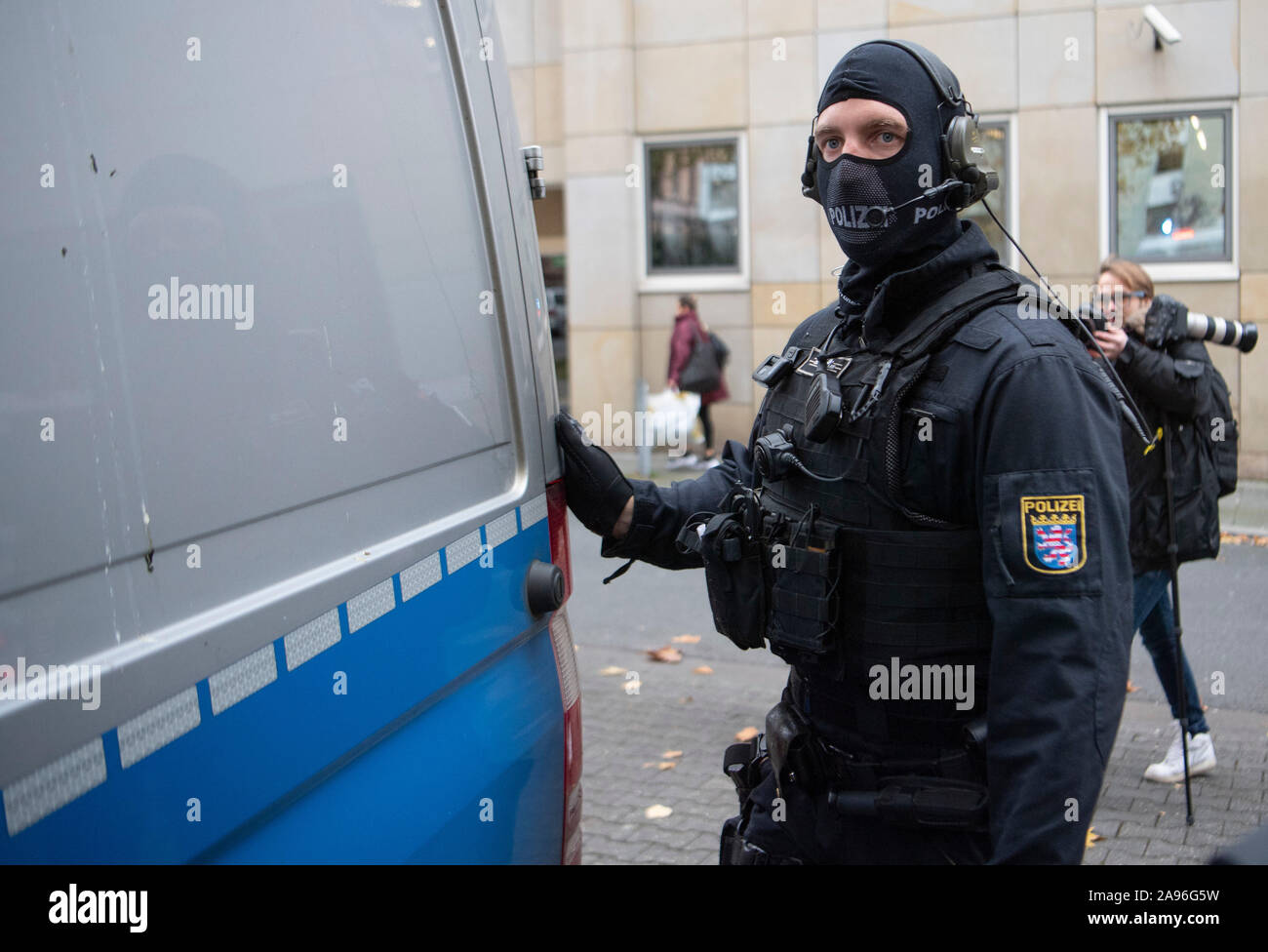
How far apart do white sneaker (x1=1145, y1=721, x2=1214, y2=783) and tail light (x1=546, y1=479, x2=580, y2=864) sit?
3313mm

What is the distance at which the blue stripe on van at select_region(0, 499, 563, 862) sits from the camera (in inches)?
54.5

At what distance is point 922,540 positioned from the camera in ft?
7.18

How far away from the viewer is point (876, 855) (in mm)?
2287

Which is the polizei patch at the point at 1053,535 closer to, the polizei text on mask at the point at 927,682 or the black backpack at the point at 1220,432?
the polizei text on mask at the point at 927,682

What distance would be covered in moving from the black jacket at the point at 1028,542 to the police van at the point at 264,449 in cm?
79

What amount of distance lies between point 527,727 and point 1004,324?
1.09 m

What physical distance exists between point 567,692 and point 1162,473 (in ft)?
9.90

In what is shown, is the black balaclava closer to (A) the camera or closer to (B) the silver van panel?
(B) the silver van panel

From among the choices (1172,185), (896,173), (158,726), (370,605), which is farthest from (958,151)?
(1172,185)

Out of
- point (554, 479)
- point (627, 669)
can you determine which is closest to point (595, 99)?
point (627, 669)

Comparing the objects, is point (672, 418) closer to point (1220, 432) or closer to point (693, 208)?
point (693, 208)

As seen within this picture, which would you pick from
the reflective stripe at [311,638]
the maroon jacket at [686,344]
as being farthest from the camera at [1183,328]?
the maroon jacket at [686,344]

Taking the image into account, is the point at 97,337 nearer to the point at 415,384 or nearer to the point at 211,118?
the point at 211,118

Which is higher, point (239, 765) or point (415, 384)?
point (415, 384)
